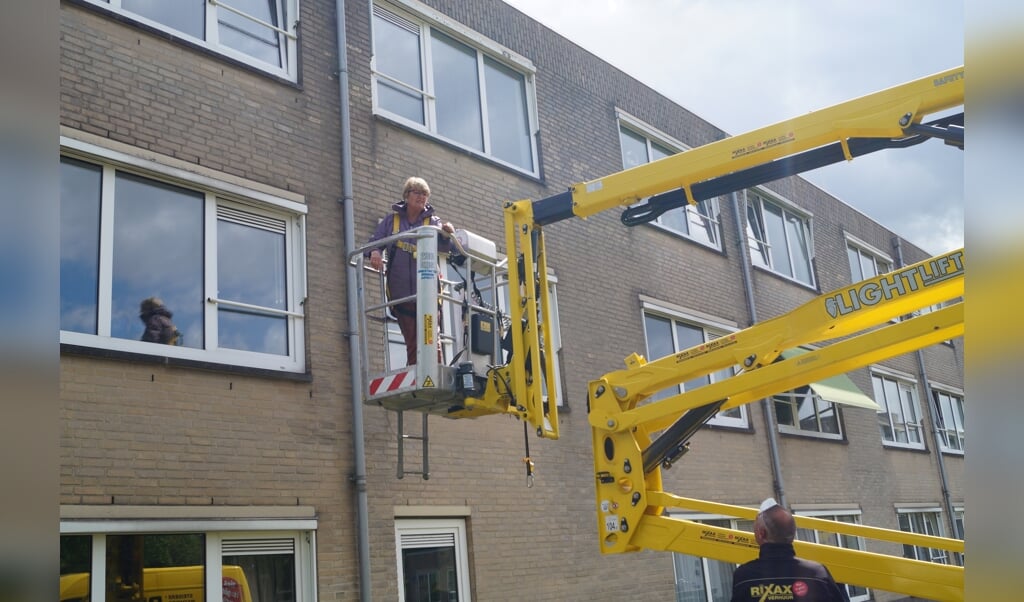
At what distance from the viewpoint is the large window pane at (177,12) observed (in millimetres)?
8586

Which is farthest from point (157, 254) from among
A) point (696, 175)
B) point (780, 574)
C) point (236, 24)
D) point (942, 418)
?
point (942, 418)

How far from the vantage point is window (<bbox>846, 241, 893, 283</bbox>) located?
23500mm

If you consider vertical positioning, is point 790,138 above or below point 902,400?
above

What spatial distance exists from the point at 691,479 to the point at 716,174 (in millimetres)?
7457

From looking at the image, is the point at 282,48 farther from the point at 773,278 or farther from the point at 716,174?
the point at 773,278

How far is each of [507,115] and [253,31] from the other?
14.3 feet

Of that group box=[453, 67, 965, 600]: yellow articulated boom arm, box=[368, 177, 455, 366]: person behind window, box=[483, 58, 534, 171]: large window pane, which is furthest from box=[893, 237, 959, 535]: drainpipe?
box=[368, 177, 455, 366]: person behind window

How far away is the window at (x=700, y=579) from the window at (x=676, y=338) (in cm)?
197

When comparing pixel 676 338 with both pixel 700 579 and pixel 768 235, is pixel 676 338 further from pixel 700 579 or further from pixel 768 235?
pixel 768 235

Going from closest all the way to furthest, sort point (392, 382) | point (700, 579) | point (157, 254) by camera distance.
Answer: point (392, 382), point (157, 254), point (700, 579)

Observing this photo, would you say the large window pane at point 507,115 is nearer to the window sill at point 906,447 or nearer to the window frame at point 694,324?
the window frame at point 694,324

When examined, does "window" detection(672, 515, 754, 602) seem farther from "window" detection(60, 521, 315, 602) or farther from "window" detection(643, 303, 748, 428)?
"window" detection(60, 521, 315, 602)

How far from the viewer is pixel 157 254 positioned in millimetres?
8156

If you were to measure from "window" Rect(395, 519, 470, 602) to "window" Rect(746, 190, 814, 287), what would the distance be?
10.7m
